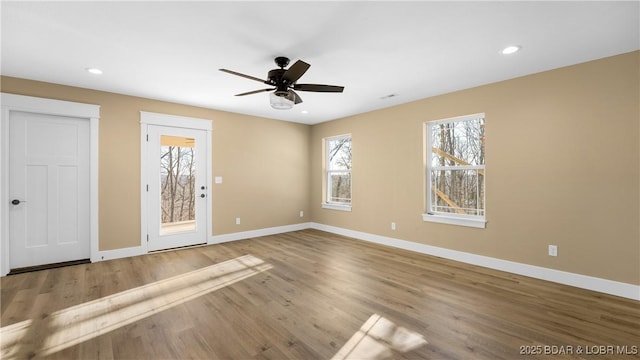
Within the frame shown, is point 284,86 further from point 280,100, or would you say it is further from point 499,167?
point 499,167

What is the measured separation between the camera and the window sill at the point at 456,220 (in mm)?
3874

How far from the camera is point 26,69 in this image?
329 cm

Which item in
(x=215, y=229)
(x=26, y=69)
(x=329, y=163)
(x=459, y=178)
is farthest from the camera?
(x=329, y=163)

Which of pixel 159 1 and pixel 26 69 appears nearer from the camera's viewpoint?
pixel 159 1

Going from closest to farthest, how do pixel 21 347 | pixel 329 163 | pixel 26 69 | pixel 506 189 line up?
pixel 21 347, pixel 26 69, pixel 506 189, pixel 329 163

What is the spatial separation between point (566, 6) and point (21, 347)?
484 centimetres

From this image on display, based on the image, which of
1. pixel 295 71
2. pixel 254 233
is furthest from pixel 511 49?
pixel 254 233

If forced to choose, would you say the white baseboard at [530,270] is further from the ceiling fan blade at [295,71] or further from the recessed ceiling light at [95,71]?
the recessed ceiling light at [95,71]

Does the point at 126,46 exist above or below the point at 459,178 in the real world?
above

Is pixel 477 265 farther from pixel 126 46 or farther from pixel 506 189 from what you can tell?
pixel 126 46

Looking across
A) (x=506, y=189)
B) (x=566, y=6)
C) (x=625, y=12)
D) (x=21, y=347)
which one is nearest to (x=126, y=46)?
(x=21, y=347)

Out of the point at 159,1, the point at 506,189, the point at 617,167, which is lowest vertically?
the point at 506,189

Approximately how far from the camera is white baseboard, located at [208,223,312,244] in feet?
17.2

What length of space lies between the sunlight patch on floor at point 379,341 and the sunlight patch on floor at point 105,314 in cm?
175
